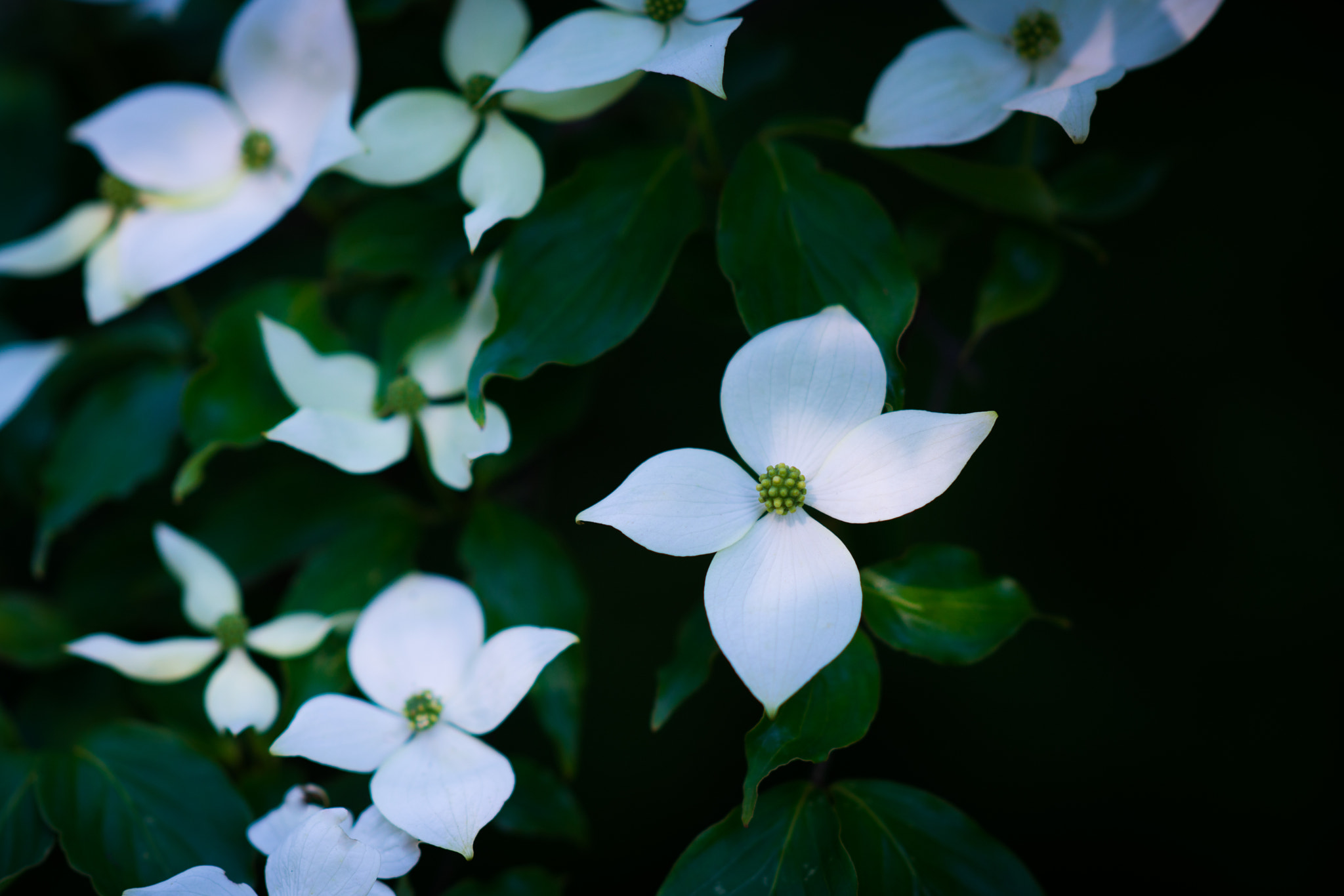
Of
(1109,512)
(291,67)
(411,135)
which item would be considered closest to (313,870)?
(411,135)

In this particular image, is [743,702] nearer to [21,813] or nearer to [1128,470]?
[1128,470]

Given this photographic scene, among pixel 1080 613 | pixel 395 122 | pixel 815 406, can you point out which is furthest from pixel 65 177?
pixel 1080 613

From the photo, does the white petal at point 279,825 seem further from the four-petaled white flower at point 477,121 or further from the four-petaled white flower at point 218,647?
the four-petaled white flower at point 477,121

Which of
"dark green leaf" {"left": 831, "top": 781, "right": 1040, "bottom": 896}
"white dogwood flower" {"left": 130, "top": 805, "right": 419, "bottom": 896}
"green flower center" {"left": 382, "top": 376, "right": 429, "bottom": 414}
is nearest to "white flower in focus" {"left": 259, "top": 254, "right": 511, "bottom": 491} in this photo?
"green flower center" {"left": 382, "top": 376, "right": 429, "bottom": 414}

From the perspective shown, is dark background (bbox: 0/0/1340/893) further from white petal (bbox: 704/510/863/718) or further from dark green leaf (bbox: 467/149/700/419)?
white petal (bbox: 704/510/863/718)

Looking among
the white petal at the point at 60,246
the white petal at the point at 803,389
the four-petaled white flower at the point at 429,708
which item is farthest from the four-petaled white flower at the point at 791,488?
the white petal at the point at 60,246

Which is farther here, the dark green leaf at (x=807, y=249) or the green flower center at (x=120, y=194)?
the green flower center at (x=120, y=194)

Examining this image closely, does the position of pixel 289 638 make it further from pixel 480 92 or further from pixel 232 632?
pixel 480 92

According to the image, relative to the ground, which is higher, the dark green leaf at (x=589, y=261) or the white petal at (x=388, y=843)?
the dark green leaf at (x=589, y=261)
